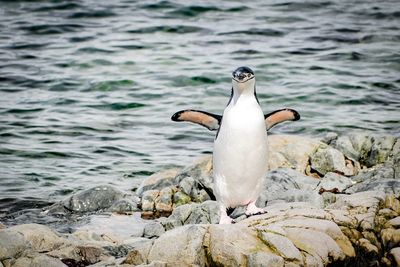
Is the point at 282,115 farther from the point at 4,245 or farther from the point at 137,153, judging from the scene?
the point at 137,153

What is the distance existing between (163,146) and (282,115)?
5.95 m

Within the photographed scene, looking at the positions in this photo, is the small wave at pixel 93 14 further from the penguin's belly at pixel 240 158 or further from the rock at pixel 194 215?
the penguin's belly at pixel 240 158

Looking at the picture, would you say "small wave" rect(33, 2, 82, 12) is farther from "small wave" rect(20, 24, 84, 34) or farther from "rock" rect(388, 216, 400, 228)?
"rock" rect(388, 216, 400, 228)

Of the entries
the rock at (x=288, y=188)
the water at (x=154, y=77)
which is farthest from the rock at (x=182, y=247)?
the water at (x=154, y=77)

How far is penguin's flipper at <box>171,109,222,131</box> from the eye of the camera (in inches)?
303

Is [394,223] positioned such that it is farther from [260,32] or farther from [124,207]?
[260,32]

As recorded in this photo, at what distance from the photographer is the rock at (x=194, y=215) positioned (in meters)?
8.71

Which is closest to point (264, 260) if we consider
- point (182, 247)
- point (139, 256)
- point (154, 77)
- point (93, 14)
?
point (182, 247)

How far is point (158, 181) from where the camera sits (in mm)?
11109

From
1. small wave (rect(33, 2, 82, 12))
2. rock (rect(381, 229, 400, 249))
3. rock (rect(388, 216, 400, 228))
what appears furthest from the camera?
small wave (rect(33, 2, 82, 12))

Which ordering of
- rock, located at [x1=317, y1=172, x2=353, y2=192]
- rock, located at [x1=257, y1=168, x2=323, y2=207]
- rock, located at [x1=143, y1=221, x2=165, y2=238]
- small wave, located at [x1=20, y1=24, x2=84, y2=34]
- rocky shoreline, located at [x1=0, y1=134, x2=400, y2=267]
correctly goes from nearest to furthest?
rocky shoreline, located at [x1=0, y1=134, x2=400, y2=267] < rock, located at [x1=257, y1=168, x2=323, y2=207] < rock, located at [x1=143, y1=221, x2=165, y2=238] < rock, located at [x1=317, y1=172, x2=353, y2=192] < small wave, located at [x1=20, y1=24, x2=84, y2=34]

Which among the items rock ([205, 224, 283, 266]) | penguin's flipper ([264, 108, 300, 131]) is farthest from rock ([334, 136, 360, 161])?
rock ([205, 224, 283, 266])

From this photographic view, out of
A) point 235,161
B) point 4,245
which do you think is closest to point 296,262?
point 235,161

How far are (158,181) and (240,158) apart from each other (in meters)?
3.67
